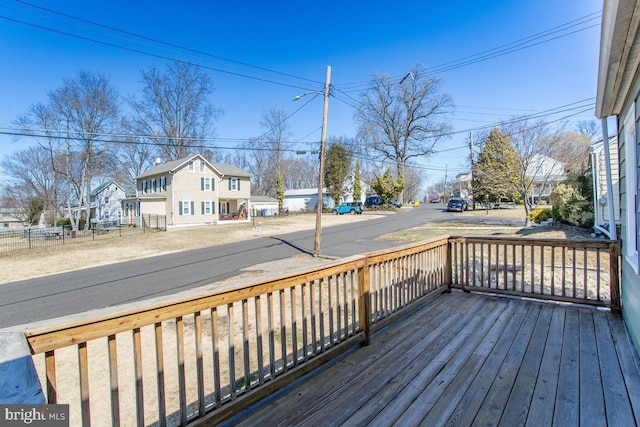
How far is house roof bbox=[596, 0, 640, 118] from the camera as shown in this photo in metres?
1.83

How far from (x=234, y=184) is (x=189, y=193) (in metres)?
5.01

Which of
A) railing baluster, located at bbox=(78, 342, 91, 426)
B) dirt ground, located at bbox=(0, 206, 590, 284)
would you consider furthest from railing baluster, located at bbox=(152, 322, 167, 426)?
dirt ground, located at bbox=(0, 206, 590, 284)

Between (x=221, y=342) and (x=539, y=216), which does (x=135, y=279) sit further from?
(x=539, y=216)

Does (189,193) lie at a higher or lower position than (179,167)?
lower

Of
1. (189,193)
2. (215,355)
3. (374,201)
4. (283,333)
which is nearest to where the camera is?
(215,355)

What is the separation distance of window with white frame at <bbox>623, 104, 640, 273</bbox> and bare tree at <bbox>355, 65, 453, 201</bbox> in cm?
2953

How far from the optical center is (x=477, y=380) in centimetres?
232

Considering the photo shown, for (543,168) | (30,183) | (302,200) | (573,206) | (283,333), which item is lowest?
(283,333)

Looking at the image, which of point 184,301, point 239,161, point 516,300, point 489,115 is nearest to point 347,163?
point 239,161

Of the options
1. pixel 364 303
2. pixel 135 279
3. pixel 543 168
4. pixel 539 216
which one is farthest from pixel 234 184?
pixel 364 303

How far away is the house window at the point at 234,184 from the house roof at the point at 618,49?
88.8 feet

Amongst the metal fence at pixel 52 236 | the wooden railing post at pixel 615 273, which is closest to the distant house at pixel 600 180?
the wooden railing post at pixel 615 273

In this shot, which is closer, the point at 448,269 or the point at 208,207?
the point at 448,269

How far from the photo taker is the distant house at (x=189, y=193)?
23469 millimetres
